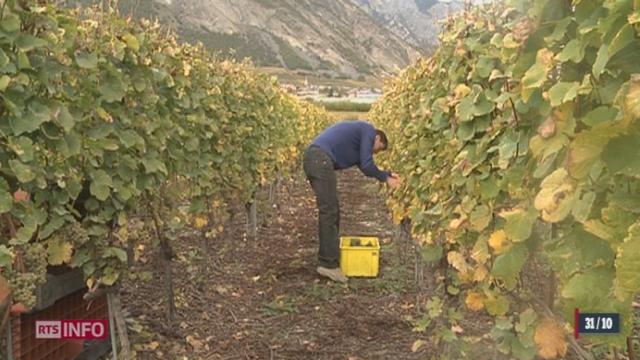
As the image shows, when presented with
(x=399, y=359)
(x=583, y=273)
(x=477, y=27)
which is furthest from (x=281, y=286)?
(x=583, y=273)

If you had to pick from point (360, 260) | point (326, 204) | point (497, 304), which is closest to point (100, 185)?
point (497, 304)

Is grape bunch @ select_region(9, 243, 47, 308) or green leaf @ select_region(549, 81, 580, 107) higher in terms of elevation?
green leaf @ select_region(549, 81, 580, 107)

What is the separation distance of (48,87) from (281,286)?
14.3ft

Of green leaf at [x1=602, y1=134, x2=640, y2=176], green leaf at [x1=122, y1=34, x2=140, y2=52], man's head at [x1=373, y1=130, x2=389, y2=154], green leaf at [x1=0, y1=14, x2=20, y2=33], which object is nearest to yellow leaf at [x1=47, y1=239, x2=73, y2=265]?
green leaf at [x1=0, y1=14, x2=20, y2=33]

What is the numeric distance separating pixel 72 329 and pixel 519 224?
301cm

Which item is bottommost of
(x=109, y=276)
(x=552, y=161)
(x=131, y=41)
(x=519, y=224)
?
(x=109, y=276)

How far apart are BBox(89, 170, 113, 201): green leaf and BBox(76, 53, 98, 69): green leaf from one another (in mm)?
598

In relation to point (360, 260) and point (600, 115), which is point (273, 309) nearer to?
point (360, 260)

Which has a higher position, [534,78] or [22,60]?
[22,60]

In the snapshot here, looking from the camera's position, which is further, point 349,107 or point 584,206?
point 349,107

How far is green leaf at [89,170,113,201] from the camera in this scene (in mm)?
3619

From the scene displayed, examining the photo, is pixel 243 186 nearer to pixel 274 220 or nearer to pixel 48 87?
pixel 274 220

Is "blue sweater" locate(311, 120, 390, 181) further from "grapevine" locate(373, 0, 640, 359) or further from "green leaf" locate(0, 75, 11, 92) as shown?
"green leaf" locate(0, 75, 11, 92)

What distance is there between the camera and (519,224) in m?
2.10
